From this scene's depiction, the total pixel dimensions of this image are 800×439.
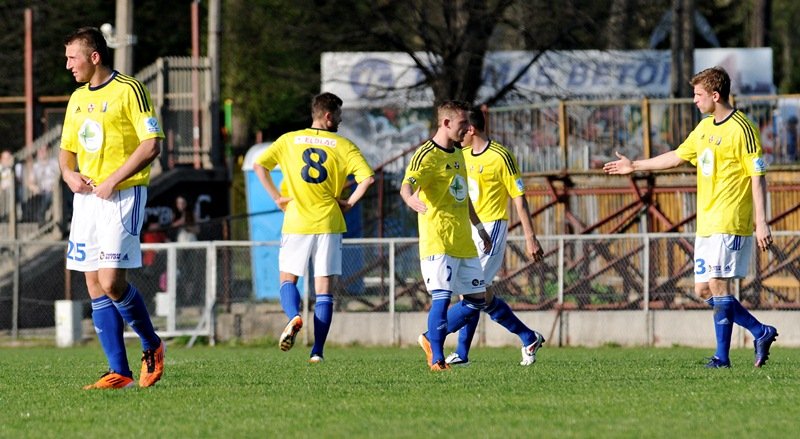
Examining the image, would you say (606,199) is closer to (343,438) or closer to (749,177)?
(749,177)

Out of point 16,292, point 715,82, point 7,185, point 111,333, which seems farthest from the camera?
point 7,185

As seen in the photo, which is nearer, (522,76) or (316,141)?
(316,141)

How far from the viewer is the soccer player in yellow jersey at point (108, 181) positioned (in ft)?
31.9

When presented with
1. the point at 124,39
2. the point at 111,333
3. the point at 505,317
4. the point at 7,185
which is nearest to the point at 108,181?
the point at 111,333

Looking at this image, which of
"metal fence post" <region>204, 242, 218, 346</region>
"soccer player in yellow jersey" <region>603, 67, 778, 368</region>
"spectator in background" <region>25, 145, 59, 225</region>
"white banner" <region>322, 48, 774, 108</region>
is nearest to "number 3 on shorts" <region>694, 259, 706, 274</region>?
"soccer player in yellow jersey" <region>603, 67, 778, 368</region>

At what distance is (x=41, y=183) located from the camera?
28.2m

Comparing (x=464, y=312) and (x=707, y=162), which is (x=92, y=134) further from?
(x=707, y=162)

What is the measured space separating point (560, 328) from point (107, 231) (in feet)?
38.3

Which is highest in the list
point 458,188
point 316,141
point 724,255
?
point 316,141

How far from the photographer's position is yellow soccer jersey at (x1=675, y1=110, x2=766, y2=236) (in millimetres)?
11719

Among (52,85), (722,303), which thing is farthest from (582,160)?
(52,85)

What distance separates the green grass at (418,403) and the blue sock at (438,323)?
9.4 inches

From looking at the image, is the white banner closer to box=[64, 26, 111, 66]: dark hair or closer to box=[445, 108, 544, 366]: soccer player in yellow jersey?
box=[445, 108, 544, 366]: soccer player in yellow jersey

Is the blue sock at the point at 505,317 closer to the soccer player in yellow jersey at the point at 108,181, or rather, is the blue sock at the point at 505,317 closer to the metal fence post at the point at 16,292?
the soccer player in yellow jersey at the point at 108,181
